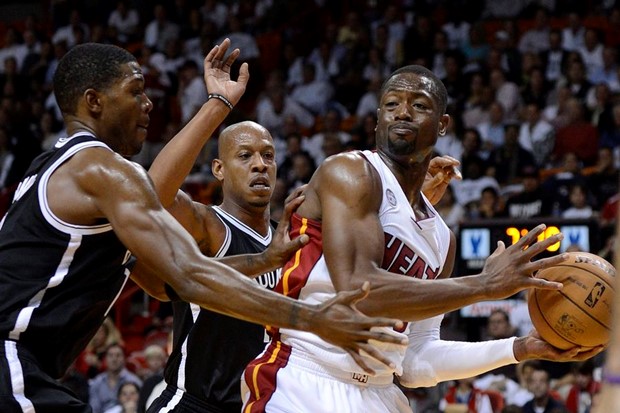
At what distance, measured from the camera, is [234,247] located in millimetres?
5488

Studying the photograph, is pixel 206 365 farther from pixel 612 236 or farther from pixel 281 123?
pixel 281 123

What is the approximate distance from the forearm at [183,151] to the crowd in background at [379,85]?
4960mm

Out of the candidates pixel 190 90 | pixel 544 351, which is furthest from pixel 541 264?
pixel 190 90

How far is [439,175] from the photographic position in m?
5.33

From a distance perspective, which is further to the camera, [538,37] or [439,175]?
[538,37]

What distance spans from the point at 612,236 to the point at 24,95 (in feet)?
34.0

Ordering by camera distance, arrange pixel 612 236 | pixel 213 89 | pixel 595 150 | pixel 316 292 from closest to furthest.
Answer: pixel 316 292 → pixel 213 89 → pixel 612 236 → pixel 595 150

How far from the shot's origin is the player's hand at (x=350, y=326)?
11.1 feet

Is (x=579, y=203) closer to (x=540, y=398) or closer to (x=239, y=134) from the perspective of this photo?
(x=540, y=398)

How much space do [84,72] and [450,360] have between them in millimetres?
2071

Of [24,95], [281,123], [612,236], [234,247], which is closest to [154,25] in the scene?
[24,95]

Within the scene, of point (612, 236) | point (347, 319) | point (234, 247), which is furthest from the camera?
point (612, 236)

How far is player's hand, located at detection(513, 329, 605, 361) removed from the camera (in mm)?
4562

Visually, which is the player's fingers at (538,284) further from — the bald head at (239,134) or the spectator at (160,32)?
the spectator at (160,32)
